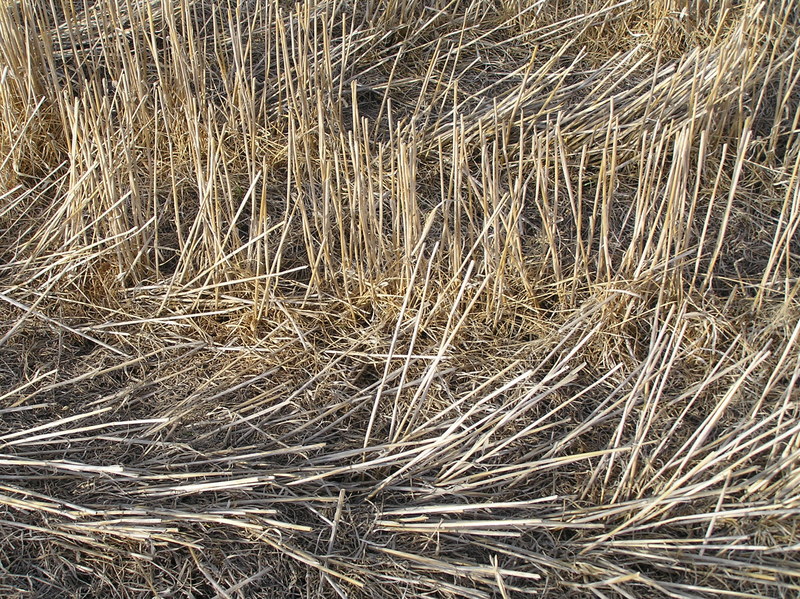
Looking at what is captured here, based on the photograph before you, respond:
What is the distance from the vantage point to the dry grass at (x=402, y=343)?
1.50 metres

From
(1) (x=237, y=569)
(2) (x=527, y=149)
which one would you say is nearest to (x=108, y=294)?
(1) (x=237, y=569)

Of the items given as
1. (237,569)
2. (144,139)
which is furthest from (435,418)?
(144,139)

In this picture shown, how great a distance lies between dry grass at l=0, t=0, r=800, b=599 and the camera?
1.50 m

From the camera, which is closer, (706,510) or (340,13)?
(706,510)

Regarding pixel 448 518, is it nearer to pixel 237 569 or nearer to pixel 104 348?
pixel 237 569

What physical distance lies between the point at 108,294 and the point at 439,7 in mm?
1427

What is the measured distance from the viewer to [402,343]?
1852mm

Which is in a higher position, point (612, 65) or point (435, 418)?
point (612, 65)

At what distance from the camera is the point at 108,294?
1966 millimetres

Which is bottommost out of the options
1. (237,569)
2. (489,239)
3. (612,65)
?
(237,569)

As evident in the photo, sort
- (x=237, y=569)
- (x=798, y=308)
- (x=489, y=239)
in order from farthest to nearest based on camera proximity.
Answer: (x=489, y=239), (x=798, y=308), (x=237, y=569)

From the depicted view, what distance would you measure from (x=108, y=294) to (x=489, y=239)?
937 millimetres

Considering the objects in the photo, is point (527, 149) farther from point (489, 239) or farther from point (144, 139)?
point (144, 139)

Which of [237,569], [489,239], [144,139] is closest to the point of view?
[237,569]
